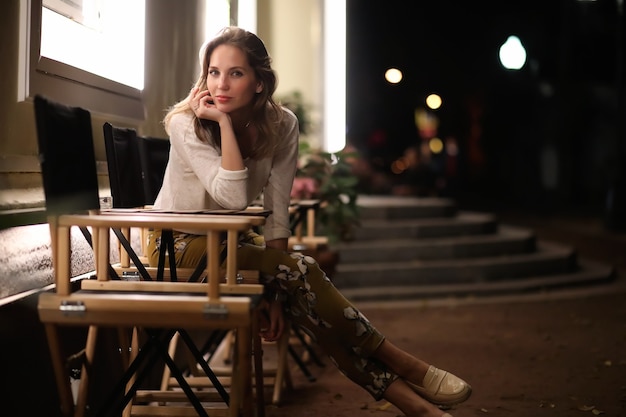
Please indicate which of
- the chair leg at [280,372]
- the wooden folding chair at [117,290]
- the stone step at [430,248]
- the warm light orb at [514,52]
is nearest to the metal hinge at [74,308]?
the wooden folding chair at [117,290]

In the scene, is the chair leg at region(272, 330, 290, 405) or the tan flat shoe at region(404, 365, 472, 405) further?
the chair leg at region(272, 330, 290, 405)

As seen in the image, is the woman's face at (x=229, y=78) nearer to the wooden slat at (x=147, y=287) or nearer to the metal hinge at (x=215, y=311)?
the wooden slat at (x=147, y=287)

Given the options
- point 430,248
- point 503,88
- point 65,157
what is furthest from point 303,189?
point 503,88

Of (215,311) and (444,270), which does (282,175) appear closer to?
(215,311)

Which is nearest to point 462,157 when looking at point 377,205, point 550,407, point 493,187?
point 493,187

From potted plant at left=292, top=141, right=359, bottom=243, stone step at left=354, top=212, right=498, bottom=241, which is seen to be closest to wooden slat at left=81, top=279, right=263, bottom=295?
potted plant at left=292, top=141, right=359, bottom=243

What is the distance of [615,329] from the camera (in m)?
6.53

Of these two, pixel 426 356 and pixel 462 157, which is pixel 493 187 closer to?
pixel 462 157

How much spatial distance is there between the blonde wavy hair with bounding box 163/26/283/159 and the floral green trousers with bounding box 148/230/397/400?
1.30ft

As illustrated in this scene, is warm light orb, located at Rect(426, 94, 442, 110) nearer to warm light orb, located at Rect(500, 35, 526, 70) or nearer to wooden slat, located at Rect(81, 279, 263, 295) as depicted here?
warm light orb, located at Rect(500, 35, 526, 70)

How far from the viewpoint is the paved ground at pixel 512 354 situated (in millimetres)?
4145

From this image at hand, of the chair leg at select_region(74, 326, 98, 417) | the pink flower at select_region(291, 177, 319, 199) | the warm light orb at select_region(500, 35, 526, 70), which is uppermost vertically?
the warm light orb at select_region(500, 35, 526, 70)

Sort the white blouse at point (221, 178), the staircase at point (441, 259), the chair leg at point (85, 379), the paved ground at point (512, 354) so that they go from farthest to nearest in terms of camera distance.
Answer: the staircase at point (441, 259), the paved ground at point (512, 354), the white blouse at point (221, 178), the chair leg at point (85, 379)

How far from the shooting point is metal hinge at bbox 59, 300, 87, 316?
2.54 meters
